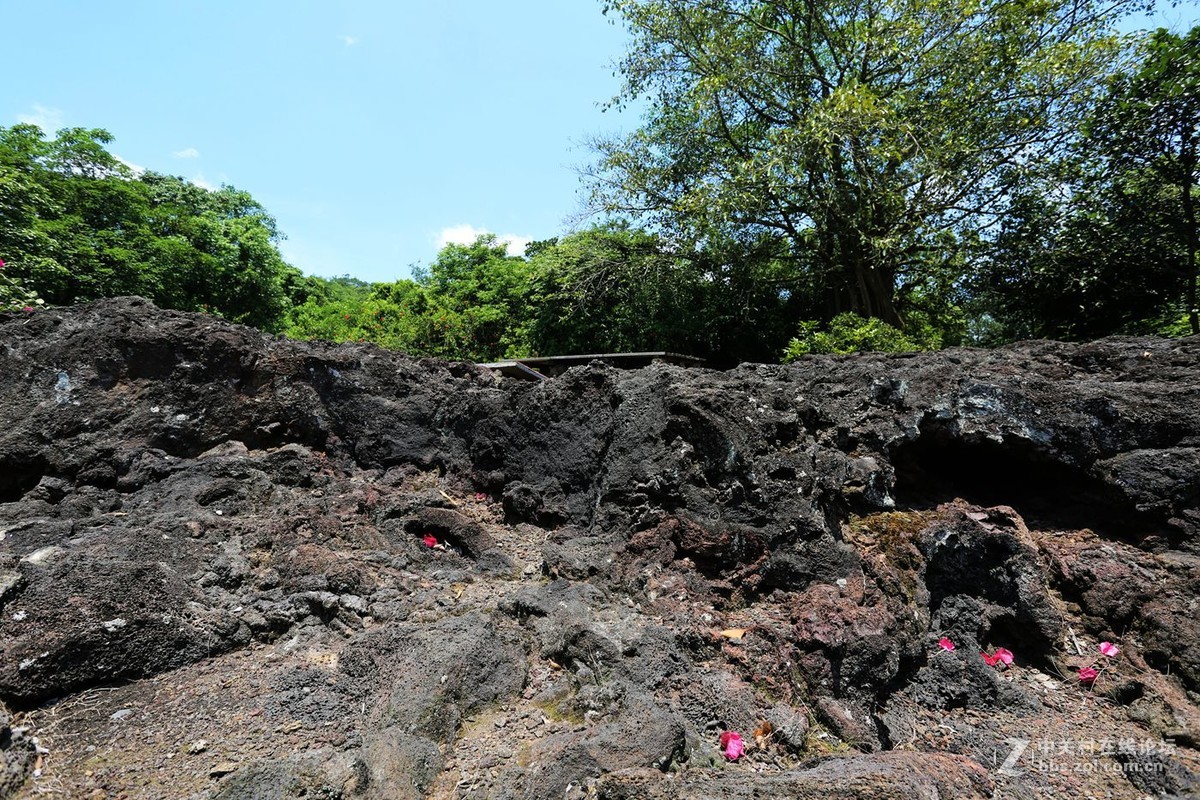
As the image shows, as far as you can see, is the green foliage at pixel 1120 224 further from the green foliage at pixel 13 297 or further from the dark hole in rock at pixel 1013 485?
the green foliage at pixel 13 297

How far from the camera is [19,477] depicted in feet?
12.9

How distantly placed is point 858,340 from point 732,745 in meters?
6.30

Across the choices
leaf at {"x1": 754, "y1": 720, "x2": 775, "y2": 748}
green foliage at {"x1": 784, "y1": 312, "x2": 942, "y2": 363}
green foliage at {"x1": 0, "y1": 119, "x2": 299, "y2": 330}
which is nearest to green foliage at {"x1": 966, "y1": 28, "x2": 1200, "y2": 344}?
green foliage at {"x1": 784, "y1": 312, "x2": 942, "y2": 363}

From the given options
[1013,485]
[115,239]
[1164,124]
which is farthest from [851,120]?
[115,239]

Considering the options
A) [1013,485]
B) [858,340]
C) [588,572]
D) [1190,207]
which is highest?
[1190,207]

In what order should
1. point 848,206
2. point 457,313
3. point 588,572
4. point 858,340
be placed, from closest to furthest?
point 588,572
point 858,340
point 848,206
point 457,313

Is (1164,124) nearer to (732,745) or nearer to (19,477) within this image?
(732,745)

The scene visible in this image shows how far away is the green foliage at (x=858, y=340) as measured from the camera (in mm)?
7602

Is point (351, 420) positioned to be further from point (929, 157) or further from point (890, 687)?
point (929, 157)

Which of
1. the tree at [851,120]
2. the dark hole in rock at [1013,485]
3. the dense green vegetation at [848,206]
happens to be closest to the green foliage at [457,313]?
the dense green vegetation at [848,206]

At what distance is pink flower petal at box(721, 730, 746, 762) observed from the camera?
2.42 meters

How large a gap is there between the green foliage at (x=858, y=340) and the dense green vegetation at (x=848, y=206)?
55mm

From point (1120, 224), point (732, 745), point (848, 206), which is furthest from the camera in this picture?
point (848, 206)

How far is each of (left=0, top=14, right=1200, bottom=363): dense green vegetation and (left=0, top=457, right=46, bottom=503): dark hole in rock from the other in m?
1.26
